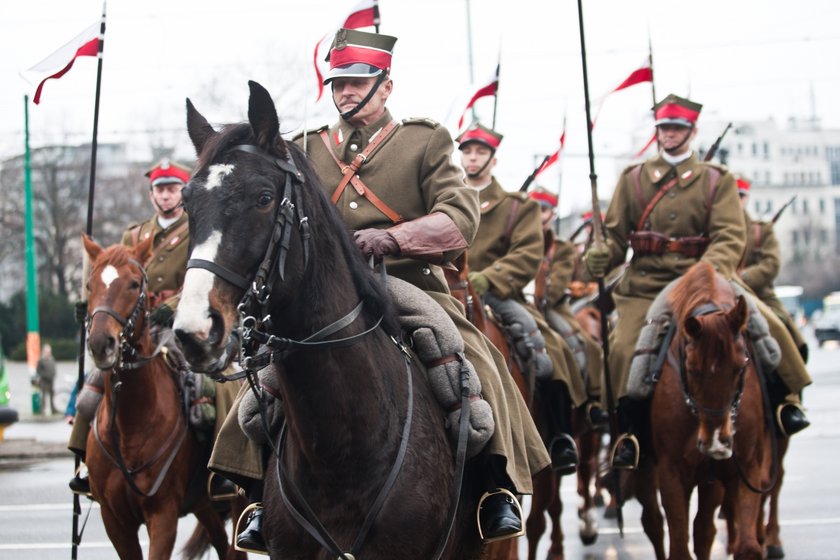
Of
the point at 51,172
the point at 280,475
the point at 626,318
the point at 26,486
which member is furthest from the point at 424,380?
the point at 51,172

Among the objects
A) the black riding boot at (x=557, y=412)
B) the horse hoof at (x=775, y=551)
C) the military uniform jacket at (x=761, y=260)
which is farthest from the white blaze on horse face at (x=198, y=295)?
the military uniform jacket at (x=761, y=260)

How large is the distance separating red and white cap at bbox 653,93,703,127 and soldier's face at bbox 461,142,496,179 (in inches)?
64.8

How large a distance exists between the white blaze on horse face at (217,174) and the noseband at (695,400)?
4.63m

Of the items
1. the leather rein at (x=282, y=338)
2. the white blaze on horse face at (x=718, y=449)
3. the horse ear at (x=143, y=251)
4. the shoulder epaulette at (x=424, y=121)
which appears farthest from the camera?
the horse ear at (x=143, y=251)

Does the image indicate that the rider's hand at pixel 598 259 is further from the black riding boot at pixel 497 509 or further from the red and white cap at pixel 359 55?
the black riding boot at pixel 497 509

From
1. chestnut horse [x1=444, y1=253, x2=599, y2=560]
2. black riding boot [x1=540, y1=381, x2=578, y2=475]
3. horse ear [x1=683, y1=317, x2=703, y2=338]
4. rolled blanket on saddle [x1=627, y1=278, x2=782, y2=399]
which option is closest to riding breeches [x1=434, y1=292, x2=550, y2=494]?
chestnut horse [x1=444, y1=253, x2=599, y2=560]

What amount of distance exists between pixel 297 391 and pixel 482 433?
0.97 meters

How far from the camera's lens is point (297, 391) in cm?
496

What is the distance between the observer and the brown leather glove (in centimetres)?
542

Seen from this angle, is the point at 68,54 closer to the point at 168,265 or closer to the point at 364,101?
the point at 168,265

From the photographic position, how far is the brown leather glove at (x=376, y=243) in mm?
5422

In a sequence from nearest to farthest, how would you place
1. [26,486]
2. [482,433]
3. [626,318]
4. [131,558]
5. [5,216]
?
1. [482,433]
2. [131,558]
3. [626,318]
4. [26,486]
5. [5,216]

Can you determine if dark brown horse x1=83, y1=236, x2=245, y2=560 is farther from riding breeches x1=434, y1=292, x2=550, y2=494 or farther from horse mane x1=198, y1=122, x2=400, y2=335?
horse mane x1=198, y1=122, x2=400, y2=335

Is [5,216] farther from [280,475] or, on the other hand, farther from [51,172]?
[280,475]
